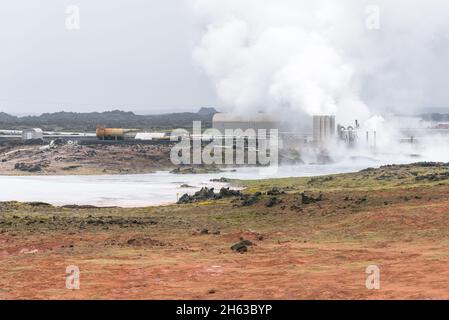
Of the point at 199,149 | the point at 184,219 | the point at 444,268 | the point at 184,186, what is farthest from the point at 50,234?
the point at 199,149

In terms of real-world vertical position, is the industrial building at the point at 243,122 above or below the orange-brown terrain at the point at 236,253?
above

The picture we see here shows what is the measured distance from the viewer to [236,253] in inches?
1330

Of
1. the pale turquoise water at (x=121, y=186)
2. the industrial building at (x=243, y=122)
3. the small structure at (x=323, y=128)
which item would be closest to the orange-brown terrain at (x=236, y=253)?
the pale turquoise water at (x=121, y=186)

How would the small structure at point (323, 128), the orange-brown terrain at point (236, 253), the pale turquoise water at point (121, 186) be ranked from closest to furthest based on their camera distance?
the orange-brown terrain at point (236, 253), the pale turquoise water at point (121, 186), the small structure at point (323, 128)

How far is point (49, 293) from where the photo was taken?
24.8 metres

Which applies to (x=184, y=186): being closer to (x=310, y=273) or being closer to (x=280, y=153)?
(x=280, y=153)

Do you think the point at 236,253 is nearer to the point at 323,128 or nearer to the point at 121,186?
the point at 121,186

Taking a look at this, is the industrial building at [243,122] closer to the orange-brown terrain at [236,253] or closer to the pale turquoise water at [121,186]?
the pale turquoise water at [121,186]

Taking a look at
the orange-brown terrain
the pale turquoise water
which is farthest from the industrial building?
the orange-brown terrain

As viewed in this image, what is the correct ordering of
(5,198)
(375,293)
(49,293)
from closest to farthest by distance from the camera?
(375,293) < (49,293) < (5,198)

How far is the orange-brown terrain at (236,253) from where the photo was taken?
81.5 feet

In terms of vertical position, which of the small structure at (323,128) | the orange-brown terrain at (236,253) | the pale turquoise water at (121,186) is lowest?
the pale turquoise water at (121,186)

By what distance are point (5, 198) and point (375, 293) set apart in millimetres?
51599
